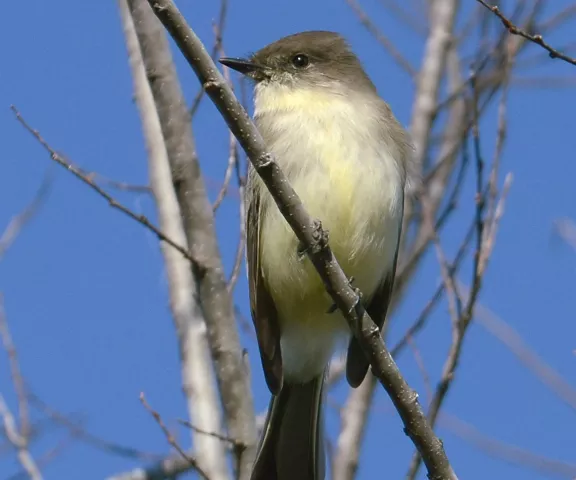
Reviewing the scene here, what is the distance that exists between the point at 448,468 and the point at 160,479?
6.58 feet

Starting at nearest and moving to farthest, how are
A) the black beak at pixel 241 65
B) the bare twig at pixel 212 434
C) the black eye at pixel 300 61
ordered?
the bare twig at pixel 212 434, the black beak at pixel 241 65, the black eye at pixel 300 61

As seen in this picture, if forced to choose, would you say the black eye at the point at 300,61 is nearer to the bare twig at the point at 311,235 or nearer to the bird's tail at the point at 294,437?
the bird's tail at the point at 294,437

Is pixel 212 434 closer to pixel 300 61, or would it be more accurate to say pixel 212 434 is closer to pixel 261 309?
pixel 261 309

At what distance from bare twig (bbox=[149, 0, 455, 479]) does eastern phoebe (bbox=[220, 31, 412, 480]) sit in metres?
0.76

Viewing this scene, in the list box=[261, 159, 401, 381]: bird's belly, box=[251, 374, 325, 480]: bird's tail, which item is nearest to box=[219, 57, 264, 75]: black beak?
box=[261, 159, 401, 381]: bird's belly

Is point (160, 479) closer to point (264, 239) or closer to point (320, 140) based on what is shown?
point (264, 239)

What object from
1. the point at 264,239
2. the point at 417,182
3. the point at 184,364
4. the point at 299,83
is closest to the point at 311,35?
the point at 299,83

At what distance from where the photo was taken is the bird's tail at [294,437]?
4.86 metres

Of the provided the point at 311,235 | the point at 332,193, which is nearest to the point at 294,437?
the point at 332,193

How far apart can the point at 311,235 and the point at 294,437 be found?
158cm

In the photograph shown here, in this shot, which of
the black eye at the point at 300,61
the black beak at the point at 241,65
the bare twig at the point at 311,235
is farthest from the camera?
the black eye at the point at 300,61

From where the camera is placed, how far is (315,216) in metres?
4.79

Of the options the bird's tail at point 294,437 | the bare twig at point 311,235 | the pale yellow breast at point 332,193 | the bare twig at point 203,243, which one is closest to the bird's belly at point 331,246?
the pale yellow breast at point 332,193

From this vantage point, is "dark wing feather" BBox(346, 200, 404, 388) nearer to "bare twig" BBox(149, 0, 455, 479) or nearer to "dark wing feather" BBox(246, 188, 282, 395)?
"dark wing feather" BBox(246, 188, 282, 395)
